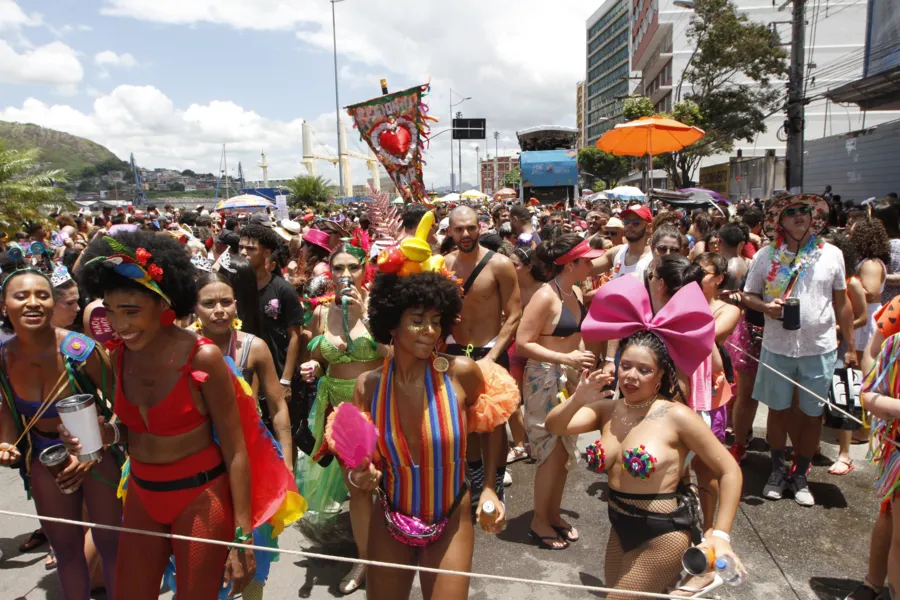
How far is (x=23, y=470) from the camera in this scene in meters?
2.99

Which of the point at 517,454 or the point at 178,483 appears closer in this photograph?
the point at 178,483

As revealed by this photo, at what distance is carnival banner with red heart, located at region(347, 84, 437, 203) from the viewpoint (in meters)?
6.62

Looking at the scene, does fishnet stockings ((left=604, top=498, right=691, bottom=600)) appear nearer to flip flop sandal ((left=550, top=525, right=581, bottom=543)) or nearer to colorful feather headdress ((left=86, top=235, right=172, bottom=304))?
flip flop sandal ((left=550, top=525, right=581, bottom=543))

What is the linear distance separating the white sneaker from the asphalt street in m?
0.06

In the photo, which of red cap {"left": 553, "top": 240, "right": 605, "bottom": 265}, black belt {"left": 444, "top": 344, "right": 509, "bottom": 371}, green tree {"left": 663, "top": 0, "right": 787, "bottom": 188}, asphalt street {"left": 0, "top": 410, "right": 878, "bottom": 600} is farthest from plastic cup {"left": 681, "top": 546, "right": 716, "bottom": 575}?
green tree {"left": 663, "top": 0, "right": 787, "bottom": 188}

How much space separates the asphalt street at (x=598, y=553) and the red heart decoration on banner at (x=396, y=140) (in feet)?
12.8

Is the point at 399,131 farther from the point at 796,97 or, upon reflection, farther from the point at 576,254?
the point at 796,97

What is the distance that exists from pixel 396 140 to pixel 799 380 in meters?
4.58

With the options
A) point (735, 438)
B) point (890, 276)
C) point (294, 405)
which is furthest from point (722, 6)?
point (294, 405)

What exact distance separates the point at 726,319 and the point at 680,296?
1.52 m

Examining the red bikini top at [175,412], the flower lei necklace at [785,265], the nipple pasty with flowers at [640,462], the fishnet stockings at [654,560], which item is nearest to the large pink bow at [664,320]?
the nipple pasty with flowers at [640,462]

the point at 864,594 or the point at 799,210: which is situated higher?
the point at 799,210

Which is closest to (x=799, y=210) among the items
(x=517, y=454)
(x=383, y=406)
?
(x=517, y=454)

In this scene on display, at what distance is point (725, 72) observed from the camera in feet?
86.4
